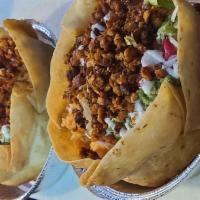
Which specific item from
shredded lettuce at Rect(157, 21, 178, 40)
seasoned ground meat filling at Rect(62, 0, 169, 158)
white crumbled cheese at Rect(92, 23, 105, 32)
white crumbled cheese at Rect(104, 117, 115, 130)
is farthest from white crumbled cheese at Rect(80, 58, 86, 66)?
shredded lettuce at Rect(157, 21, 178, 40)

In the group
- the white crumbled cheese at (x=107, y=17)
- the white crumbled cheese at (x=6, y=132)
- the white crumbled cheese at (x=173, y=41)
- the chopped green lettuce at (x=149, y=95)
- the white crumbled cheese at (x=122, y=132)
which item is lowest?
the white crumbled cheese at (x=6, y=132)

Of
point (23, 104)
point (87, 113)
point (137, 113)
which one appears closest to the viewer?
point (137, 113)

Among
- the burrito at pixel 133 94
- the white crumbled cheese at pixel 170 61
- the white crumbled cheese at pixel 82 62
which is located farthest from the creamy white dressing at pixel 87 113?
the white crumbled cheese at pixel 170 61

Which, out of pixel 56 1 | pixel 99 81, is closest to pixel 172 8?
pixel 99 81

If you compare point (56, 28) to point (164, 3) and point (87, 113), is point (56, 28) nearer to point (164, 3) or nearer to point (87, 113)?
point (87, 113)

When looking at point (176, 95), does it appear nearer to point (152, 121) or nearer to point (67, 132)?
point (152, 121)

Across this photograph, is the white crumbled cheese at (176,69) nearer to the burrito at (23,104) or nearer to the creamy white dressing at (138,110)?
the creamy white dressing at (138,110)

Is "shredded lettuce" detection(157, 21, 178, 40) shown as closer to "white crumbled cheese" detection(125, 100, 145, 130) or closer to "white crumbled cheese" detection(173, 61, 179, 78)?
"white crumbled cheese" detection(173, 61, 179, 78)

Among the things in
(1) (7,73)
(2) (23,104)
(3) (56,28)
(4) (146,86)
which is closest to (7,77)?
(1) (7,73)
